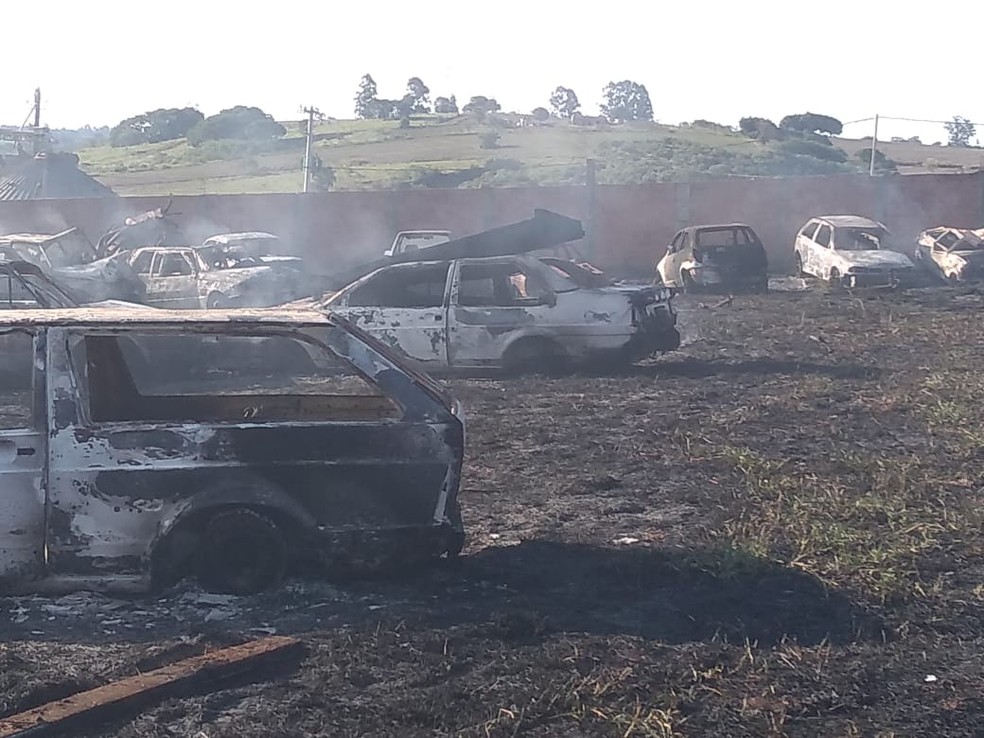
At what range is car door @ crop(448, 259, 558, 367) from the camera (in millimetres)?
13461

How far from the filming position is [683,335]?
17.6 meters

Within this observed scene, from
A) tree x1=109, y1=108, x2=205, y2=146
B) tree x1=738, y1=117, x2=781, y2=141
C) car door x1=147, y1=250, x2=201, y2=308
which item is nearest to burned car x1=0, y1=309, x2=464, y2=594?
car door x1=147, y1=250, x2=201, y2=308

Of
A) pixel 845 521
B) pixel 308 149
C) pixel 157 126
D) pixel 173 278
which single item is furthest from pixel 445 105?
pixel 845 521

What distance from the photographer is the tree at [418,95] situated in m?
99.2

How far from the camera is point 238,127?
79.6 m

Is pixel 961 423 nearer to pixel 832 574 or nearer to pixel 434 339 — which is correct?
pixel 832 574

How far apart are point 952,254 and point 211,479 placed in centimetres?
2249

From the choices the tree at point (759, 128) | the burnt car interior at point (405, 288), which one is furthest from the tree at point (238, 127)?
the burnt car interior at point (405, 288)

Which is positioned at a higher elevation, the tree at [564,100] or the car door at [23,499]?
the tree at [564,100]

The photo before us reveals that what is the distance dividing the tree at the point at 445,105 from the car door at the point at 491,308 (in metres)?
88.6

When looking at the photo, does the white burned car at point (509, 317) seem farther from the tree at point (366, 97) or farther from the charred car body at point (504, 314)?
the tree at point (366, 97)

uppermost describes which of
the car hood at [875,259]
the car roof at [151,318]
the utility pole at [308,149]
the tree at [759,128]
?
the tree at [759,128]

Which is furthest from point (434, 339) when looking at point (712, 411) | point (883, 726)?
point (883, 726)

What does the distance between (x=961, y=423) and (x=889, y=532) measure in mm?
3546
